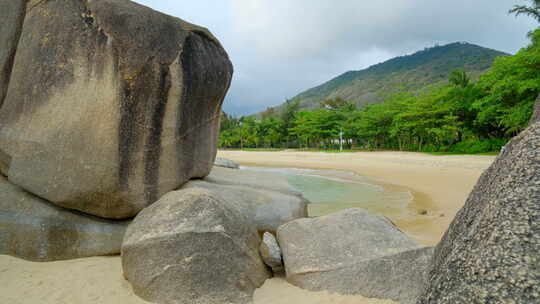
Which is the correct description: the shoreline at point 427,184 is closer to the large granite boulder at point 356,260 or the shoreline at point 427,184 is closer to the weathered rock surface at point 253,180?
the large granite boulder at point 356,260

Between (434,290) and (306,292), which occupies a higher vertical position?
(434,290)

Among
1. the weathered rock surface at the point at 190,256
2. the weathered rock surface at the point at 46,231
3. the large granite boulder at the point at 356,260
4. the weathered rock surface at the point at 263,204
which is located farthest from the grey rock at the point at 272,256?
the weathered rock surface at the point at 46,231

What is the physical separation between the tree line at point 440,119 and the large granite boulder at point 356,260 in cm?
1833

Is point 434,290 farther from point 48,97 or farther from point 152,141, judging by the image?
point 48,97

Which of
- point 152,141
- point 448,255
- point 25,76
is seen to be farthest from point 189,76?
point 448,255

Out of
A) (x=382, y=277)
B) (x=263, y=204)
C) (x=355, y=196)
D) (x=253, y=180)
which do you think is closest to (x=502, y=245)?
(x=382, y=277)

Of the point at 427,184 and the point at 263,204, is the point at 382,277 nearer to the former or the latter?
the point at 263,204

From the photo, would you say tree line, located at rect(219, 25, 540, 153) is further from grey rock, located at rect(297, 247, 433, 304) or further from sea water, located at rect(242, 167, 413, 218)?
grey rock, located at rect(297, 247, 433, 304)

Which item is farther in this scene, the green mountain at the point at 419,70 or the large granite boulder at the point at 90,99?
the green mountain at the point at 419,70

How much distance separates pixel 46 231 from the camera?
362 centimetres

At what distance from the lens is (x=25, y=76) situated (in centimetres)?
393

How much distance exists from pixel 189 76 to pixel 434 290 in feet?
12.8

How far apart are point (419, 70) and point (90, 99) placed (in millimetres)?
149968

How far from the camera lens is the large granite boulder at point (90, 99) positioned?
148 inches
